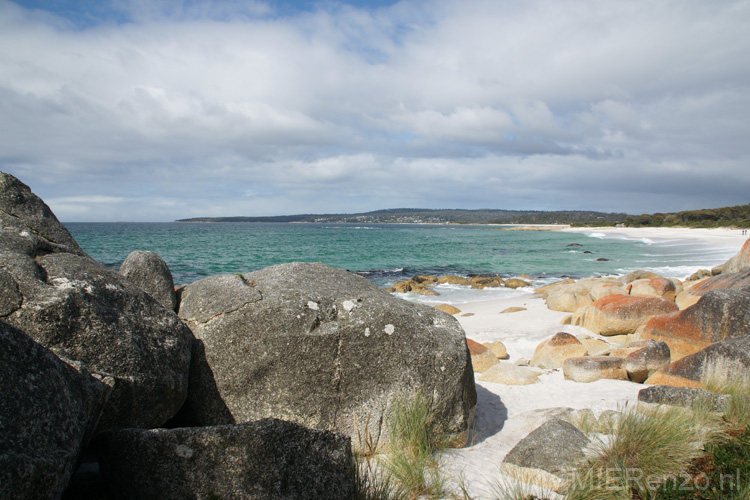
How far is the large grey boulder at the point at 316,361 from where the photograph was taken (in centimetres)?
507

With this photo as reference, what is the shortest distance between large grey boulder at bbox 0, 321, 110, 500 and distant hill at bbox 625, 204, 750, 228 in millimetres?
89452

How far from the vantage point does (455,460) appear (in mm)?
5027

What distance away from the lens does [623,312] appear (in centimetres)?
1197

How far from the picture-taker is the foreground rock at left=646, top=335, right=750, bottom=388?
6.37 m

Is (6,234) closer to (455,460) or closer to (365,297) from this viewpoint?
(365,297)

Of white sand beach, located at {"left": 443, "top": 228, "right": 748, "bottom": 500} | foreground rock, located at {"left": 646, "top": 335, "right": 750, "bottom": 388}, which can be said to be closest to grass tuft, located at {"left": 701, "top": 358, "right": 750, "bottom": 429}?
foreground rock, located at {"left": 646, "top": 335, "right": 750, "bottom": 388}

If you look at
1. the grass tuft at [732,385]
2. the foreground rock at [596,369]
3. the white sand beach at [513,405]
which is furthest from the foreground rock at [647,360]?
the grass tuft at [732,385]

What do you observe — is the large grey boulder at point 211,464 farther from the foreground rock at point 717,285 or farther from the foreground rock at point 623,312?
the foreground rock at point 623,312

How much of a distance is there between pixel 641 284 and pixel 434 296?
10.5 metres

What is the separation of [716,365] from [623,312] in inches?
223

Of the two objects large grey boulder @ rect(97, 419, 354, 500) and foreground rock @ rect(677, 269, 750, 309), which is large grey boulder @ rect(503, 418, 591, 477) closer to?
large grey boulder @ rect(97, 419, 354, 500)

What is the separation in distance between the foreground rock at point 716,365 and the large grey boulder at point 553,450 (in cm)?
314

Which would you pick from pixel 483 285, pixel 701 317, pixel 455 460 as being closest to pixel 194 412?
pixel 455 460

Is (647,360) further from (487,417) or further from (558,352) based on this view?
(487,417)
